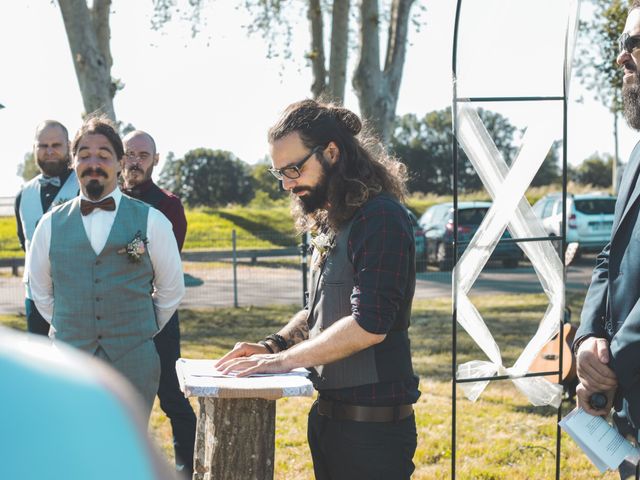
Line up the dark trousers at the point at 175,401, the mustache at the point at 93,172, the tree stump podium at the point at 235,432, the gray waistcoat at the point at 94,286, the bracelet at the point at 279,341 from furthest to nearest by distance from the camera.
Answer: the dark trousers at the point at 175,401 → the mustache at the point at 93,172 → the gray waistcoat at the point at 94,286 → the bracelet at the point at 279,341 → the tree stump podium at the point at 235,432

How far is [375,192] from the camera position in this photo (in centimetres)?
271

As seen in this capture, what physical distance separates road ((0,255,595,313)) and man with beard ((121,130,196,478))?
8.35 metres

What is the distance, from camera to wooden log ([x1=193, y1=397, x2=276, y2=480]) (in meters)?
2.89

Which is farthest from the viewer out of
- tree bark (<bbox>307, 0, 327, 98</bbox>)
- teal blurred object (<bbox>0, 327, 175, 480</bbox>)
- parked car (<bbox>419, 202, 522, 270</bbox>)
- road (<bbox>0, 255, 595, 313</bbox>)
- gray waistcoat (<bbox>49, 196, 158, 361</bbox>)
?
parked car (<bbox>419, 202, 522, 270</bbox>)

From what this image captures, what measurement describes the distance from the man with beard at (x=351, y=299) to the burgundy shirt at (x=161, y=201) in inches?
89.7

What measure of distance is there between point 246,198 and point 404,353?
36.1 metres

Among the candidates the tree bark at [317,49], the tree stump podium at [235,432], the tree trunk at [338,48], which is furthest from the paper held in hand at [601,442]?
the tree bark at [317,49]

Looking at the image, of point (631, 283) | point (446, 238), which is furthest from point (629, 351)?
point (446, 238)

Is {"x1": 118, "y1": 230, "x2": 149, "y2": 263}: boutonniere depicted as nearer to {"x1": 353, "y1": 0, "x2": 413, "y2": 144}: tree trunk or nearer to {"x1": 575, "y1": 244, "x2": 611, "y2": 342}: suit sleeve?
{"x1": 575, "y1": 244, "x2": 611, "y2": 342}: suit sleeve

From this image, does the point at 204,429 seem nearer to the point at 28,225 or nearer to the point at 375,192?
the point at 375,192

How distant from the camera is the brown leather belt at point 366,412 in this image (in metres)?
2.68

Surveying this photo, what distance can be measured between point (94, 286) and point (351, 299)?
1.41 m

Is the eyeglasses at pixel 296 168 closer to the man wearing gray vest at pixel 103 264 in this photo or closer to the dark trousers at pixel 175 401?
the man wearing gray vest at pixel 103 264

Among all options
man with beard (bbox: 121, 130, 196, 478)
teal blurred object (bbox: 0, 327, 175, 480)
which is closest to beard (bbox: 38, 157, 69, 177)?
man with beard (bbox: 121, 130, 196, 478)
